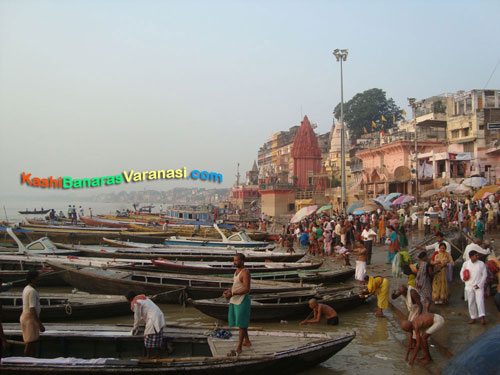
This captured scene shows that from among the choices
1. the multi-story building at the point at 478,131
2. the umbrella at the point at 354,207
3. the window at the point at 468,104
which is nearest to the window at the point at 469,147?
the multi-story building at the point at 478,131

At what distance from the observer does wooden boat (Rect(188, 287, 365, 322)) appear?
887 centimetres

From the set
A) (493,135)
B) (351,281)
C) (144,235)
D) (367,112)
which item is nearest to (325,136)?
(367,112)

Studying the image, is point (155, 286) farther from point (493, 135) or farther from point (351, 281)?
point (493, 135)

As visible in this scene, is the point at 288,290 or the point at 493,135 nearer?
the point at 288,290

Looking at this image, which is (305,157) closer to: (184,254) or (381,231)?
(381,231)

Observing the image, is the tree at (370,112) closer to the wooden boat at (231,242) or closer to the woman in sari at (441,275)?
the wooden boat at (231,242)

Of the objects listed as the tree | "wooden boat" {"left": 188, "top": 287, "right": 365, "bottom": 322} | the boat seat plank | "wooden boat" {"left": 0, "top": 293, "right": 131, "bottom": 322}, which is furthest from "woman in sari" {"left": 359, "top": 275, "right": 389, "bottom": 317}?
the tree

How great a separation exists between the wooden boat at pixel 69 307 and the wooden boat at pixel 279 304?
197cm

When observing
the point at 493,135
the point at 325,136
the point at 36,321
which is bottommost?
the point at 36,321

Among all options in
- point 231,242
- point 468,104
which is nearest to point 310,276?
point 231,242

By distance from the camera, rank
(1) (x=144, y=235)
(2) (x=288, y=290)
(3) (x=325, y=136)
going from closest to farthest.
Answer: (2) (x=288, y=290) → (1) (x=144, y=235) → (3) (x=325, y=136)

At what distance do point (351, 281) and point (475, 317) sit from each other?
19.0 ft

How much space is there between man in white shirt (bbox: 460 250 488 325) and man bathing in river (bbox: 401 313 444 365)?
4.72 feet

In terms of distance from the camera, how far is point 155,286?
430 inches
